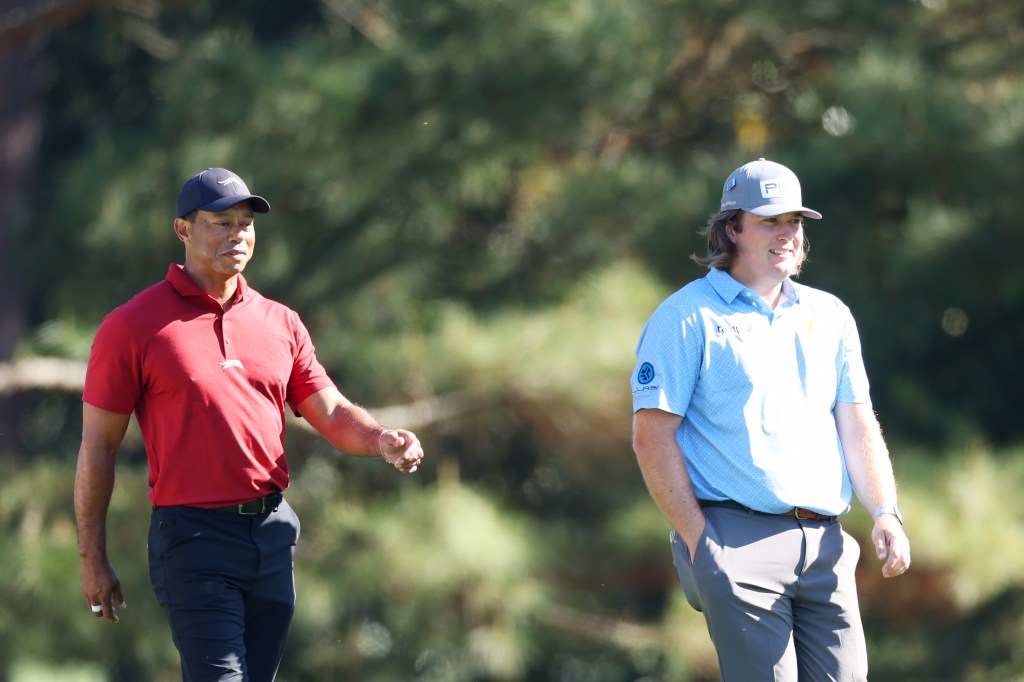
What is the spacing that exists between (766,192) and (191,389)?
140 cm

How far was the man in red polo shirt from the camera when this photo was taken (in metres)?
3.32

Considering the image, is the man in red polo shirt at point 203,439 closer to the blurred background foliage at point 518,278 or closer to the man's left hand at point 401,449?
the man's left hand at point 401,449

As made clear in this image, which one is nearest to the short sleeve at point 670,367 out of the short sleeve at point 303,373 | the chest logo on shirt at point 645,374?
the chest logo on shirt at point 645,374

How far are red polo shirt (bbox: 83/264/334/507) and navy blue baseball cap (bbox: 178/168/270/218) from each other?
0.17 metres

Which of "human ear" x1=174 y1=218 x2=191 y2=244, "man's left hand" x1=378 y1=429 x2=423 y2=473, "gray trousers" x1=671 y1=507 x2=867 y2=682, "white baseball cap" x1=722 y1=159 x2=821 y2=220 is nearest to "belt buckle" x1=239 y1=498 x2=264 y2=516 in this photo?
"man's left hand" x1=378 y1=429 x2=423 y2=473

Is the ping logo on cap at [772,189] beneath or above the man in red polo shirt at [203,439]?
above

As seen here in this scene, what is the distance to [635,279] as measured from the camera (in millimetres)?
8578

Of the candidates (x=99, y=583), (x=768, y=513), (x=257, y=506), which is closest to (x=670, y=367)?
(x=768, y=513)

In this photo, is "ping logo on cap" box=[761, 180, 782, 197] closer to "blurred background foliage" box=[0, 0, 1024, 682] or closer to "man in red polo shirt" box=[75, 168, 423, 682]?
"man in red polo shirt" box=[75, 168, 423, 682]

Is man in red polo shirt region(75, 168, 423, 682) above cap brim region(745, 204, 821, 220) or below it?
below

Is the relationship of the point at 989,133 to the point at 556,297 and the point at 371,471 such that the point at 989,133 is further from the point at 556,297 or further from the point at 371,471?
the point at 371,471

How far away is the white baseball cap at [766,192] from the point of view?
3463 millimetres

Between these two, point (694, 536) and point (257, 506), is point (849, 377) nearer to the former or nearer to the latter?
point (694, 536)

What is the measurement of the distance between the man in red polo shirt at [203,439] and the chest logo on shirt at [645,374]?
0.54 metres
